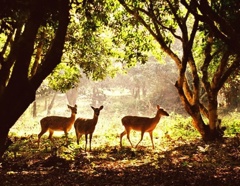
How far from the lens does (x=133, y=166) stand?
9867 mm

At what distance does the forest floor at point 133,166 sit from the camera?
24.9 feet

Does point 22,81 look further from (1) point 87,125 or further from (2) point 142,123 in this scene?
(2) point 142,123

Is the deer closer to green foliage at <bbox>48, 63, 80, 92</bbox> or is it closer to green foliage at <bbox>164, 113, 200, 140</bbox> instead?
green foliage at <bbox>164, 113, 200, 140</bbox>

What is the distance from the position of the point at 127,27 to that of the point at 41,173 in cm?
868

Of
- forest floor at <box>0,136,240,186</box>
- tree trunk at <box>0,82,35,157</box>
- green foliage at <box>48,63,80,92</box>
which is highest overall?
green foliage at <box>48,63,80,92</box>

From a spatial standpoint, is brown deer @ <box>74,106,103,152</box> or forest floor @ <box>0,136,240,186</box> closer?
forest floor @ <box>0,136,240,186</box>

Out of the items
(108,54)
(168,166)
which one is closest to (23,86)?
(168,166)

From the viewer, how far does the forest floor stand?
759cm

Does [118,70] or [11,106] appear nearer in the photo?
[11,106]

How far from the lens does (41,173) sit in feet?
28.6

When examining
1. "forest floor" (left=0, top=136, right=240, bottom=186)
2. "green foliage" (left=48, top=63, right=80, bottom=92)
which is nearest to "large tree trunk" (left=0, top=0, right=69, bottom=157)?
"forest floor" (left=0, top=136, right=240, bottom=186)

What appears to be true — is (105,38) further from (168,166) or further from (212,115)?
(168,166)

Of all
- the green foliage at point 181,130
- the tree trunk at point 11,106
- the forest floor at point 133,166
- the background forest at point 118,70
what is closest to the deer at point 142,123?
the background forest at point 118,70

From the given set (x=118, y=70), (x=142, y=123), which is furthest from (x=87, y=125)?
(x=118, y=70)
